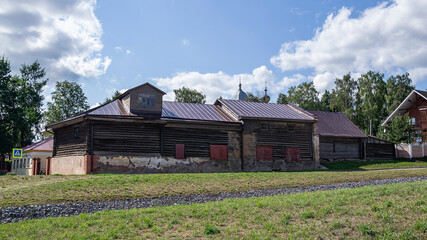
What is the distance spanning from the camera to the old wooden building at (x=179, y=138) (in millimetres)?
26938


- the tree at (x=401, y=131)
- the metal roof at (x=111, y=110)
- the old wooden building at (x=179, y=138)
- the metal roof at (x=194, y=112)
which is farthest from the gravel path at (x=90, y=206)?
the tree at (x=401, y=131)

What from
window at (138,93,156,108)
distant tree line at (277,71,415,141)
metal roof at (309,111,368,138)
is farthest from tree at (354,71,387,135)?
window at (138,93,156,108)

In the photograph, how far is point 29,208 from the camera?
548 inches

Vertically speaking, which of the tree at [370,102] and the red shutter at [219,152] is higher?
the tree at [370,102]

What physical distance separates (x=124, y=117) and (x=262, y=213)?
57.7 ft

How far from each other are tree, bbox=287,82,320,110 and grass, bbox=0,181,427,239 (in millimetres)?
54407

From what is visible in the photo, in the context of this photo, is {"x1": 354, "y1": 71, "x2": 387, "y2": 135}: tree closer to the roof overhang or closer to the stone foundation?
the roof overhang

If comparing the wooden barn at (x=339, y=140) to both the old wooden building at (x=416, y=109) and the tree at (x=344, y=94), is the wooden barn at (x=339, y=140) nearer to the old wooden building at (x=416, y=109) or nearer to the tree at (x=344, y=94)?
the old wooden building at (x=416, y=109)

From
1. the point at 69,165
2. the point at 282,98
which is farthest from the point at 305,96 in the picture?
the point at 69,165

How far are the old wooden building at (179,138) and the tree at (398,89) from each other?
112 feet

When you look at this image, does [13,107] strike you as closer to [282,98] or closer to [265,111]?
[265,111]

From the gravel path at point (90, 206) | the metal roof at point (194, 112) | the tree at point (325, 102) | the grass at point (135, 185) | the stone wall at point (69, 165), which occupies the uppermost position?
the tree at point (325, 102)

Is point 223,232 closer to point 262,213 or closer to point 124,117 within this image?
point 262,213

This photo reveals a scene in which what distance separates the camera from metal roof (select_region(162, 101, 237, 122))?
101 ft
